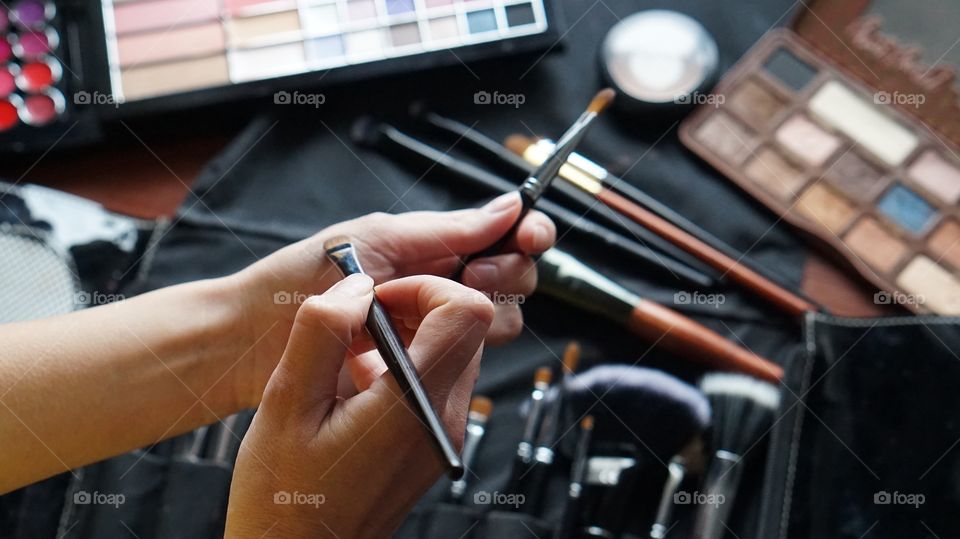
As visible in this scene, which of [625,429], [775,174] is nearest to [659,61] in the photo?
[775,174]

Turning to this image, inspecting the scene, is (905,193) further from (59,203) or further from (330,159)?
(59,203)

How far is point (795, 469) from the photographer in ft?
2.32

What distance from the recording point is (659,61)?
0.89m

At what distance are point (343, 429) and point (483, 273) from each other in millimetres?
270

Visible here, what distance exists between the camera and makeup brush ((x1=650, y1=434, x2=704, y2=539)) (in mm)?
728

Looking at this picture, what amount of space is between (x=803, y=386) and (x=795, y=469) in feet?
0.23

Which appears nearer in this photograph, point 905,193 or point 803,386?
point 803,386

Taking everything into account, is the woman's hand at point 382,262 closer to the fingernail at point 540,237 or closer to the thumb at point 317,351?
the fingernail at point 540,237

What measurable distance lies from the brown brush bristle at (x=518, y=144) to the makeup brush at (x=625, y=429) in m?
0.25

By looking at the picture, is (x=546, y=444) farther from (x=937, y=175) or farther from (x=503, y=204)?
(x=937, y=175)

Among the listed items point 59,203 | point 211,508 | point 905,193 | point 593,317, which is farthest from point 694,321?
point 59,203

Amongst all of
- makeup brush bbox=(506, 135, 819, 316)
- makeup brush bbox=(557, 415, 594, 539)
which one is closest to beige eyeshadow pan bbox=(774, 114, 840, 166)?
makeup brush bbox=(506, 135, 819, 316)

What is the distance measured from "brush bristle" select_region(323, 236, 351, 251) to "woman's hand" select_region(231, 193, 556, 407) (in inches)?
0.8

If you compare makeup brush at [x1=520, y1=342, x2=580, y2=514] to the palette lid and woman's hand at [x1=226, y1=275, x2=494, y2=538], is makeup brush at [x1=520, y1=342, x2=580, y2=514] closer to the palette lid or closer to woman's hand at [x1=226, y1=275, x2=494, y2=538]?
woman's hand at [x1=226, y1=275, x2=494, y2=538]
